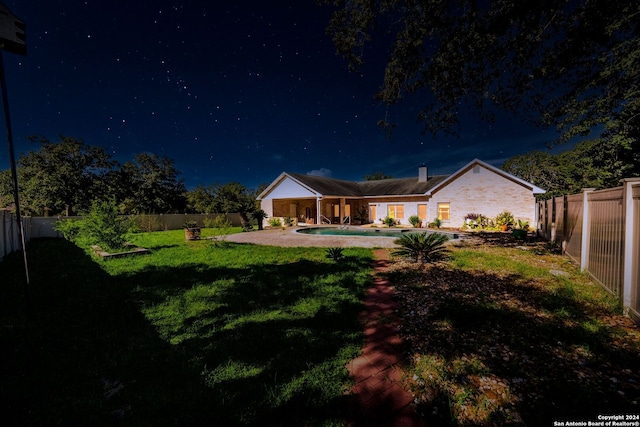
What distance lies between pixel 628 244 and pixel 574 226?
14.9ft

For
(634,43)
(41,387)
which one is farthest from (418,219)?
(41,387)

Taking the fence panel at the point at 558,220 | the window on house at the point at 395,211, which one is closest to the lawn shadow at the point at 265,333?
the fence panel at the point at 558,220

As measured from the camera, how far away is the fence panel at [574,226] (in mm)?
6984

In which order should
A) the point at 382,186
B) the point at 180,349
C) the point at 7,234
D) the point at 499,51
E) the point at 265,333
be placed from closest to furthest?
the point at 180,349 → the point at 265,333 → the point at 499,51 → the point at 7,234 → the point at 382,186

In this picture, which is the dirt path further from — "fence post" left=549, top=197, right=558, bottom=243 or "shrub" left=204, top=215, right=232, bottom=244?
"shrub" left=204, top=215, right=232, bottom=244

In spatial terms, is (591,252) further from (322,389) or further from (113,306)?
(113,306)

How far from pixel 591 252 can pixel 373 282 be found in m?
5.19

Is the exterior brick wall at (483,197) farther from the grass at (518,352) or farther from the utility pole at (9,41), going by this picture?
the utility pole at (9,41)

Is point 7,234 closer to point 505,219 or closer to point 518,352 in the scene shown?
Result: point 518,352

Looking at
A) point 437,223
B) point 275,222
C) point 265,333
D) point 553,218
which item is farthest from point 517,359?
point 275,222

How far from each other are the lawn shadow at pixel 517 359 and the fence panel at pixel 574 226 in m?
3.14

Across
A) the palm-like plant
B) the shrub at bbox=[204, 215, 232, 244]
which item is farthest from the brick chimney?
the shrub at bbox=[204, 215, 232, 244]

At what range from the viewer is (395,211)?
85.3 feet

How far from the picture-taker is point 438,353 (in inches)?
128
